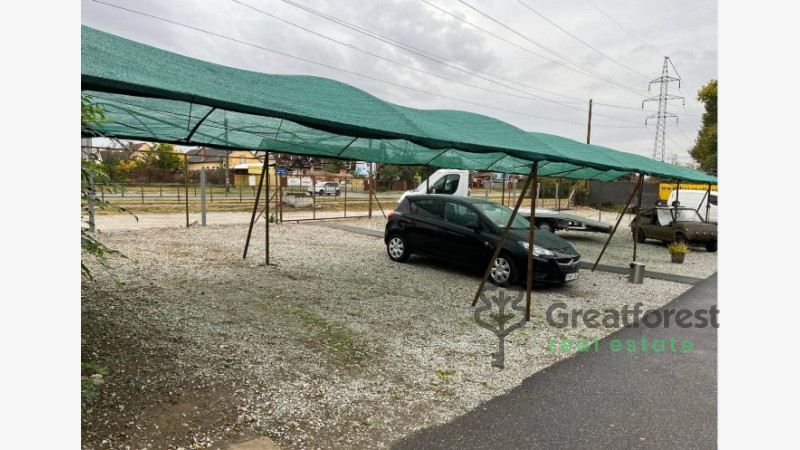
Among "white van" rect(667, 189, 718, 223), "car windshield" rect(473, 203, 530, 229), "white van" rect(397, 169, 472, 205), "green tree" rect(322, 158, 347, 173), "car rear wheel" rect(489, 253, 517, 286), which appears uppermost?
"green tree" rect(322, 158, 347, 173)

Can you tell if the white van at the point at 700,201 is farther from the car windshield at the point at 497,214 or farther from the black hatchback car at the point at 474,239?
the black hatchback car at the point at 474,239

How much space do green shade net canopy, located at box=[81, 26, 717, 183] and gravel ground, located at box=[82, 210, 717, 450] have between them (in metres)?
1.93

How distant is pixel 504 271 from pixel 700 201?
50.0 ft

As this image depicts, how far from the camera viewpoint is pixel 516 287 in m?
7.93

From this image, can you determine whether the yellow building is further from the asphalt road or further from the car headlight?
the asphalt road

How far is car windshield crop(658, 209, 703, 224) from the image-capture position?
561 inches

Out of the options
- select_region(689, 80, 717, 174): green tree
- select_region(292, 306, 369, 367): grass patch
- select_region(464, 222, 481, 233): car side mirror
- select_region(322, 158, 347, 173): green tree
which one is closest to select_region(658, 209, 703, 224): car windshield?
select_region(464, 222, 481, 233): car side mirror

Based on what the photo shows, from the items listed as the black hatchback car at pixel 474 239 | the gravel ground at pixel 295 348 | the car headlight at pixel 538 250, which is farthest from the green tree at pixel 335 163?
the car headlight at pixel 538 250

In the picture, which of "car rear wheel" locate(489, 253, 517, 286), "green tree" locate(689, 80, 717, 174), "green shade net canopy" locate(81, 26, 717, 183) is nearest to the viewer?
"green shade net canopy" locate(81, 26, 717, 183)

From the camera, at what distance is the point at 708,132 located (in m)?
33.2

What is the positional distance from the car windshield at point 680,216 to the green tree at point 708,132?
68.0 ft

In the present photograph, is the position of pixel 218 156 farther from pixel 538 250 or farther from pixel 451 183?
pixel 451 183

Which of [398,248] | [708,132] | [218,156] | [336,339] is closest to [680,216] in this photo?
[398,248]

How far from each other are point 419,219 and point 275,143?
10.2 ft
